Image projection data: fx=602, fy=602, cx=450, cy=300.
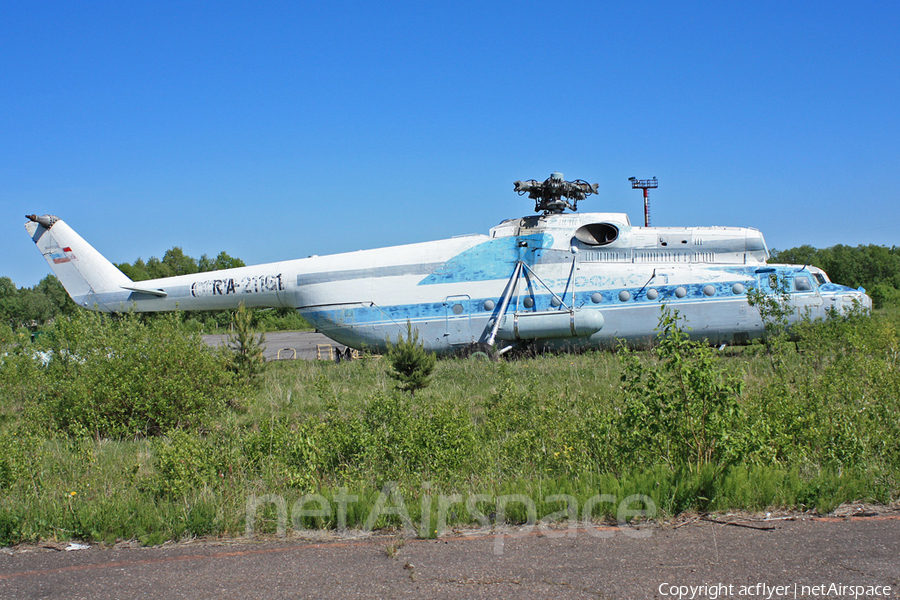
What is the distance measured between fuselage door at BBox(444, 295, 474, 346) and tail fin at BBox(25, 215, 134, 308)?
34.9 ft

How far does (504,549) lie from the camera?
4859 millimetres

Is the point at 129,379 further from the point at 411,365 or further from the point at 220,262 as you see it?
the point at 220,262

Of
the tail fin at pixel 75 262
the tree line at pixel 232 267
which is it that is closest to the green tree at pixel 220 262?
the tree line at pixel 232 267

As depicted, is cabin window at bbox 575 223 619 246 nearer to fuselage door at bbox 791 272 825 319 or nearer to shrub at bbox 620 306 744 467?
fuselage door at bbox 791 272 825 319

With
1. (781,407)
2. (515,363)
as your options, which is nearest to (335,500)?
(781,407)

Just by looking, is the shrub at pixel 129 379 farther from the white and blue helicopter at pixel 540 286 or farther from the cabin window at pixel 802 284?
the cabin window at pixel 802 284

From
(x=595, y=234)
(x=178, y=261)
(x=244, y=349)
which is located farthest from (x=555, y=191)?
(x=178, y=261)

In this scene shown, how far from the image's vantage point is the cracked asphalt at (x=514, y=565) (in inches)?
165

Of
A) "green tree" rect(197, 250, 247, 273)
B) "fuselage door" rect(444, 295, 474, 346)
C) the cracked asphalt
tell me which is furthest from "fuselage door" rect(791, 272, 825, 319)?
"green tree" rect(197, 250, 247, 273)

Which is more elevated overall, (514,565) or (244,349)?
(244,349)

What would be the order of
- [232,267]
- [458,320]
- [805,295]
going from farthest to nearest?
[232,267] → [458,320] → [805,295]

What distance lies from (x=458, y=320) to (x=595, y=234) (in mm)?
4578

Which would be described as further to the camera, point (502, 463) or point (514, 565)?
point (502, 463)

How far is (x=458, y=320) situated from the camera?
57.1 feet
